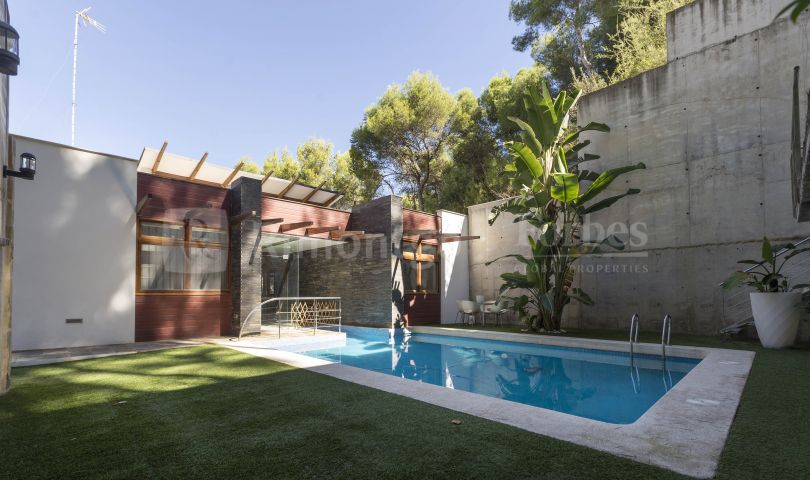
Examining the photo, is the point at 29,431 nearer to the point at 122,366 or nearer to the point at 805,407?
the point at 122,366

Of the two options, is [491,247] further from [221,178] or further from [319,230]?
[221,178]

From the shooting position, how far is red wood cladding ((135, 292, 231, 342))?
9.05m

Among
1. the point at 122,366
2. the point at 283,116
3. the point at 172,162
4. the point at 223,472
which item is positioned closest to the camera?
the point at 223,472

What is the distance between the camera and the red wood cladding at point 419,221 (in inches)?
554

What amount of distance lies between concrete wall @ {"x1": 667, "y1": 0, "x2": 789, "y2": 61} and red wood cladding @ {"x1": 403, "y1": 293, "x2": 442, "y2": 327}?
30.8 ft

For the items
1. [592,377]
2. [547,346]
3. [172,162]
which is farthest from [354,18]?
[592,377]

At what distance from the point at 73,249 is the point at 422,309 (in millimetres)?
9304

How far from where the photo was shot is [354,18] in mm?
19422

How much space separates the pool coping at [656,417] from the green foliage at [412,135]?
1629cm

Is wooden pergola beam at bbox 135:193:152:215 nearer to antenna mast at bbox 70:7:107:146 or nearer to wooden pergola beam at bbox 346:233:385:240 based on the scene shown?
wooden pergola beam at bbox 346:233:385:240

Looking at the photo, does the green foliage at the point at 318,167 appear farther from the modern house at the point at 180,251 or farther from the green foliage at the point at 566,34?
the green foliage at the point at 566,34

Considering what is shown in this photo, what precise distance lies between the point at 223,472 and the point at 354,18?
20398mm

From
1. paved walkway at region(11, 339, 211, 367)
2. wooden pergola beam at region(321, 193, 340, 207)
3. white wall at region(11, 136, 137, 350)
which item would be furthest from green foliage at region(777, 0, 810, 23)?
wooden pergola beam at region(321, 193, 340, 207)

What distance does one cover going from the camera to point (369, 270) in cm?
1370
